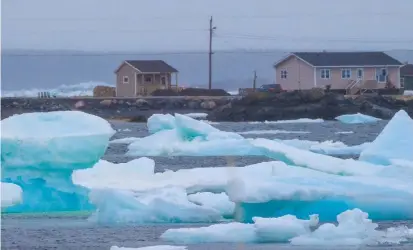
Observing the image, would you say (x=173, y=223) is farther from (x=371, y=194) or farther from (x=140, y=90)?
(x=140, y=90)

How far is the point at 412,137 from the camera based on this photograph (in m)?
10.4

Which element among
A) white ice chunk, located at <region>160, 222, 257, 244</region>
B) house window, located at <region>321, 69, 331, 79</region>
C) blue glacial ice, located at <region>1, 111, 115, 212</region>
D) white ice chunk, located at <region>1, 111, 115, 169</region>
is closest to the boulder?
house window, located at <region>321, 69, 331, 79</region>

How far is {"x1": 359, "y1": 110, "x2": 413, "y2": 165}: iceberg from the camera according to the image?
10.2m

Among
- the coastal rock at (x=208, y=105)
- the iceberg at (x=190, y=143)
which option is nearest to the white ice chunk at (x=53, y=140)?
the iceberg at (x=190, y=143)

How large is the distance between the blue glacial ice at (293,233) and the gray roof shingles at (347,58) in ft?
108

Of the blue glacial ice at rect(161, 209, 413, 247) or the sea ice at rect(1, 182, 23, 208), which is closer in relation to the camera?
the blue glacial ice at rect(161, 209, 413, 247)

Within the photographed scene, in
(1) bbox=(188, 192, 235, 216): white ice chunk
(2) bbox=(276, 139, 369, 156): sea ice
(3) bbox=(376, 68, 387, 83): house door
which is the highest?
(3) bbox=(376, 68, 387, 83): house door

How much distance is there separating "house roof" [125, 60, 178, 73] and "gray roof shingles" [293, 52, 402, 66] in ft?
17.9

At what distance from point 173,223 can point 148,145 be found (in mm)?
9111

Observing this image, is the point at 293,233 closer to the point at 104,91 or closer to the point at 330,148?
the point at 330,148

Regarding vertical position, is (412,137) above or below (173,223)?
above

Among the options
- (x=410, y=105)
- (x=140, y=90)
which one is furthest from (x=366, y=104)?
(x=140, y=90)

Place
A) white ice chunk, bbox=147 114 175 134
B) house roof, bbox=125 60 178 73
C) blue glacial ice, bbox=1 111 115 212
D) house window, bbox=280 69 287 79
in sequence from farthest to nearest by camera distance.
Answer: house window, bbox=280 69 287 79
house roof, bbox=125 60 178 73
white ice chunk, bbox=147 114 175 134
blue glacial ice, bbox=1 111 115 212

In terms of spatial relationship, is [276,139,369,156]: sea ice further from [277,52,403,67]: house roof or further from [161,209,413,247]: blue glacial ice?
[277,52,403,67]: house roof
